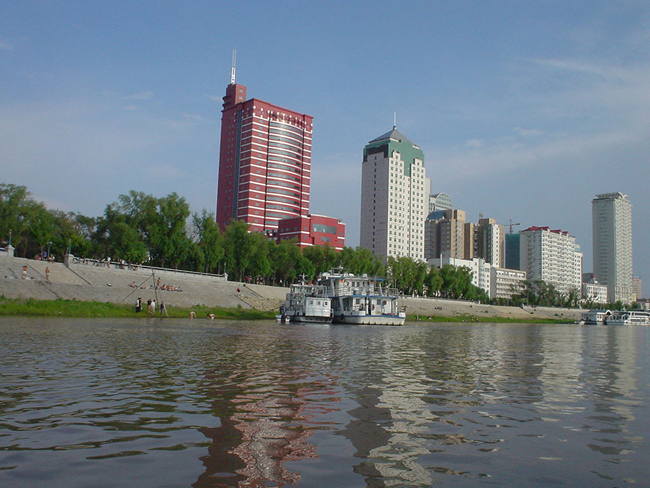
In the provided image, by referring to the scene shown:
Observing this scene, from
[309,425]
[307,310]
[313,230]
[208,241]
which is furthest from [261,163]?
[309,425]

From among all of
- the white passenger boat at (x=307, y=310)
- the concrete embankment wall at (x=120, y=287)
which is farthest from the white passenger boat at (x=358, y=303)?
the concrete embankment wall at (x=120, y=287)

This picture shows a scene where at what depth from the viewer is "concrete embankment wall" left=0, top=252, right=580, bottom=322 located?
178 ft

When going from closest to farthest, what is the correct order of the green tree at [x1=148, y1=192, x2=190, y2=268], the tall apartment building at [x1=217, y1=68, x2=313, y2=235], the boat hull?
the boat hull, the green tree at [x1=148, y1=192, x2=190, y2=268], the tall apartment building at [x1=217, y1=68, x2=313, y2=235]

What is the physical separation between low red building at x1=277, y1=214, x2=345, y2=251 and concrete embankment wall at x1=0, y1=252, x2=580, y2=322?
164 feet

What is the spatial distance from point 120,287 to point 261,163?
11237 centimetres

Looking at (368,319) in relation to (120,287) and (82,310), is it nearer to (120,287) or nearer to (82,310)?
(120,287)

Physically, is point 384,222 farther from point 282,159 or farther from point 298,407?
Answer: point 298,407

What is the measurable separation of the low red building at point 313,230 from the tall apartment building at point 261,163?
45.8ft

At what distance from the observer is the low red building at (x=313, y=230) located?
147 meters

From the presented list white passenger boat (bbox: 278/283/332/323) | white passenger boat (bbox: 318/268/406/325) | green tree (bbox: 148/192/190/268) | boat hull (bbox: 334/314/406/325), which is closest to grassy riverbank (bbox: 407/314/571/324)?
white passenger boat (bbox: 318/268/406/325)

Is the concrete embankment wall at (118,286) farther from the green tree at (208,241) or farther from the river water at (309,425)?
the river water at (309,425)

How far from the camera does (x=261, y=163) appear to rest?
172m

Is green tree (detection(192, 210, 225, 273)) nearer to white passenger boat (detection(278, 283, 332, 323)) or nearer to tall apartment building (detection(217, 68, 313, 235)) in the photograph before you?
white passenger boat (detection(278, 283, 332, 323))

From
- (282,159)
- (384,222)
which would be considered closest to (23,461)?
(282,159)
